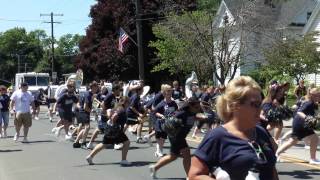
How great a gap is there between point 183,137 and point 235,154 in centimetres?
595

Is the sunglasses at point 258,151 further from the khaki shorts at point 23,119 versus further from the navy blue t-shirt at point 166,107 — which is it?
the khaki shorts at point 23,119

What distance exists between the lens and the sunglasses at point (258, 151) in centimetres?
332

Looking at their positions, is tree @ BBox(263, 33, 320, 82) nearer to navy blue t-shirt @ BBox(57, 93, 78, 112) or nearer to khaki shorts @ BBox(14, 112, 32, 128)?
navy blue t-shirt @ BBox(57, 93, 78, 112)

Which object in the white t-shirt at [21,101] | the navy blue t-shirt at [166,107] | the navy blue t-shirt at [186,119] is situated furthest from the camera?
the white t-shirt at [21,101]

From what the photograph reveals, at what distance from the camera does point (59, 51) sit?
13288 centimetres

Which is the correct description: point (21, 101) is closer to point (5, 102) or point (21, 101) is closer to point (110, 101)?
point (5, 102)

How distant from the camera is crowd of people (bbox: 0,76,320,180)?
332cm

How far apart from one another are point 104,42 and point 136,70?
134 inches

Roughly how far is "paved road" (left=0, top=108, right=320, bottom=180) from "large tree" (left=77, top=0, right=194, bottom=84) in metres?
27.8

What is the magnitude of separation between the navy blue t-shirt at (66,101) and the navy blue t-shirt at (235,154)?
13.3m

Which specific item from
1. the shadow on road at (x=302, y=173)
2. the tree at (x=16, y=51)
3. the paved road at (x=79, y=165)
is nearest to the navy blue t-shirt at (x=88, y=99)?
the paved road at (x=79, y=165)

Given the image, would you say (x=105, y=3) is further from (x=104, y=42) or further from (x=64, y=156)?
(x=64, y=156)

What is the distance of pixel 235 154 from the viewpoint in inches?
130

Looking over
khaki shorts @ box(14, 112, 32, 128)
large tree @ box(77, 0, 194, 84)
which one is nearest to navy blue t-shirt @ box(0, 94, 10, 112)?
khaki shorts @ box(14, 112, 32, 128)
